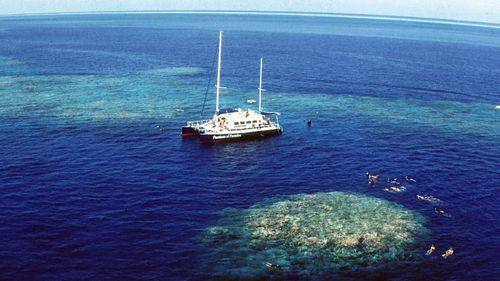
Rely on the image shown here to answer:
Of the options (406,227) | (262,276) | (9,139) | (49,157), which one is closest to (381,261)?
(406,227)

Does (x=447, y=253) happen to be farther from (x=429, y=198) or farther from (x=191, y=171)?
(x=191, y=171)

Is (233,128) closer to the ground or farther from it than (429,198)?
farther from it

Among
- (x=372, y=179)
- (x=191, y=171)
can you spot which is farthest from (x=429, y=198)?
(x=191, y=171)

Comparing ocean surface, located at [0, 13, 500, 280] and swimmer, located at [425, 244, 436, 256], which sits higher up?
ocean surface, located at [0, 13, 500, 280]

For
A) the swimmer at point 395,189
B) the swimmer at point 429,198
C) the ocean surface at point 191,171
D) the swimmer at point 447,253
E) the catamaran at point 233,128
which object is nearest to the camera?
the ocean surface at point 191,171

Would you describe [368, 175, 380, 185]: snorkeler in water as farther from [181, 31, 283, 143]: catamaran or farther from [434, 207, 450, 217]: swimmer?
[181, 31, 283, 143]: catamaran

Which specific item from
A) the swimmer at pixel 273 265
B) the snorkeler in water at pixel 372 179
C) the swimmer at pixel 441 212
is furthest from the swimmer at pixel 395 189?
the swimmer at pixel 273 265

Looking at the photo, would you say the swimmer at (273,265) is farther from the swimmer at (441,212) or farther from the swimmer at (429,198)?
the swimmer at (429,198)

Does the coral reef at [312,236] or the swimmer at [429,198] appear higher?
the swimmer at [429,198]

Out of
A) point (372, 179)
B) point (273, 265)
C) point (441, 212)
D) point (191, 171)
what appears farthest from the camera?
point (191, 171)

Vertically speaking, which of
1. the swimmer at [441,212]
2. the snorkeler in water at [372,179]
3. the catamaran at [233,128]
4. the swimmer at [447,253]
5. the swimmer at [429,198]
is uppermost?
the catamaran at [233,128]

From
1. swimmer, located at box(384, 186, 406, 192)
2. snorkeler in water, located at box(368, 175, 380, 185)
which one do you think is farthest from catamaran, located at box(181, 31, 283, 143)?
swimmer, located at box(384, 186, 406, 192)
